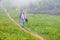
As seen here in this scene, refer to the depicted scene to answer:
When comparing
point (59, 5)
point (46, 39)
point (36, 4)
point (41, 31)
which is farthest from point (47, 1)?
point (46, 39)

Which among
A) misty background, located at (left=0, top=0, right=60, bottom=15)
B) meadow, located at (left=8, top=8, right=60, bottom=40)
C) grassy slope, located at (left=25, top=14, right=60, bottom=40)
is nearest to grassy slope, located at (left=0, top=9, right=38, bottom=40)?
meadow, located at (left=8, top=8, right=60, bottom=40)

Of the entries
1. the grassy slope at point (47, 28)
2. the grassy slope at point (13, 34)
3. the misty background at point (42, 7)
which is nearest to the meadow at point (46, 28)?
the grassy slope at point (47, 28)

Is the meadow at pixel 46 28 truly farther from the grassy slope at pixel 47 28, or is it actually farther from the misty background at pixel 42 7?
the misty background at pixel 42 7

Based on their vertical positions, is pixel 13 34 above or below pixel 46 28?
above

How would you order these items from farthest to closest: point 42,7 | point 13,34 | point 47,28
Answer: point 42,7
point 47,28
point 13,34

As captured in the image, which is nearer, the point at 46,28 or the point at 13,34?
the point at 13,34

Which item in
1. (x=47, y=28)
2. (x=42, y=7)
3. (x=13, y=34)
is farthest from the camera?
(x=42, y=7)

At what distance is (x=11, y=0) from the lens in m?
84.3

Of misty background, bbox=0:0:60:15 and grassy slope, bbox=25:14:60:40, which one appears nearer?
grassy slope, bbox=25:14:60:40

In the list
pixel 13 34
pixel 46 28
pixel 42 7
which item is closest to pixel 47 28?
pixel 46 28

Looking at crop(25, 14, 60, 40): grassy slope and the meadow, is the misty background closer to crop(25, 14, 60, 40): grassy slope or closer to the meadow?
the meadow

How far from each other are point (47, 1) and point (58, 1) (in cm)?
477

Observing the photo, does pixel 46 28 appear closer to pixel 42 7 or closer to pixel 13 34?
pixel 13 34

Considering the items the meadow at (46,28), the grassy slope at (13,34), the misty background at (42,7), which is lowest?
the misty background at (42,7)
